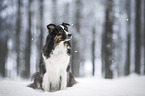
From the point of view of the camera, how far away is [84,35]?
14.6 feet

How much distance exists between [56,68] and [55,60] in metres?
0.15

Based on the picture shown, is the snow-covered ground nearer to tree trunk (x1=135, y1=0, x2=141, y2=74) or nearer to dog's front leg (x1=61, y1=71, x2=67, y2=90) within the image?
dog's front leg (x1=61, y1=71, x2=67, y2=90)

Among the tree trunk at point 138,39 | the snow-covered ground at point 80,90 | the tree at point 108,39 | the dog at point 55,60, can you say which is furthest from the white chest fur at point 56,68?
the tree trunk at point 138,39

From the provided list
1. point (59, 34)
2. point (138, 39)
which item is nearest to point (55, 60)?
point (59, 34)

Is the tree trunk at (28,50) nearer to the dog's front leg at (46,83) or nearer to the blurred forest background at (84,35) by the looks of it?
the blurred forest background at (84,35)

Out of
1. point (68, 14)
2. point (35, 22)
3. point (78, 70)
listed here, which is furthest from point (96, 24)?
point (35, 22)

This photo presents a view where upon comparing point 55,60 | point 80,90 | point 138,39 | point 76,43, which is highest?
point 138,39

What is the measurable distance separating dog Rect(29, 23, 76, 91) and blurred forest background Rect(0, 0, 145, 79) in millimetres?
1359

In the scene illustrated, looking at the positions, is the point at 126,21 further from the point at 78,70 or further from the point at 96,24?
the point at 78,70

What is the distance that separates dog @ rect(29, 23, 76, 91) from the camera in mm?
1733

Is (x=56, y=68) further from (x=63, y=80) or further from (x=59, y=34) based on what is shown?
(x=59, y=34)

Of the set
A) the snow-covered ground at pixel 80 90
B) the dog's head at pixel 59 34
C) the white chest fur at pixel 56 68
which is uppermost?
the dog's head at pixel 59 34

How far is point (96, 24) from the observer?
167 inches

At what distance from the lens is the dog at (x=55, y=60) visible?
1.73 metres
